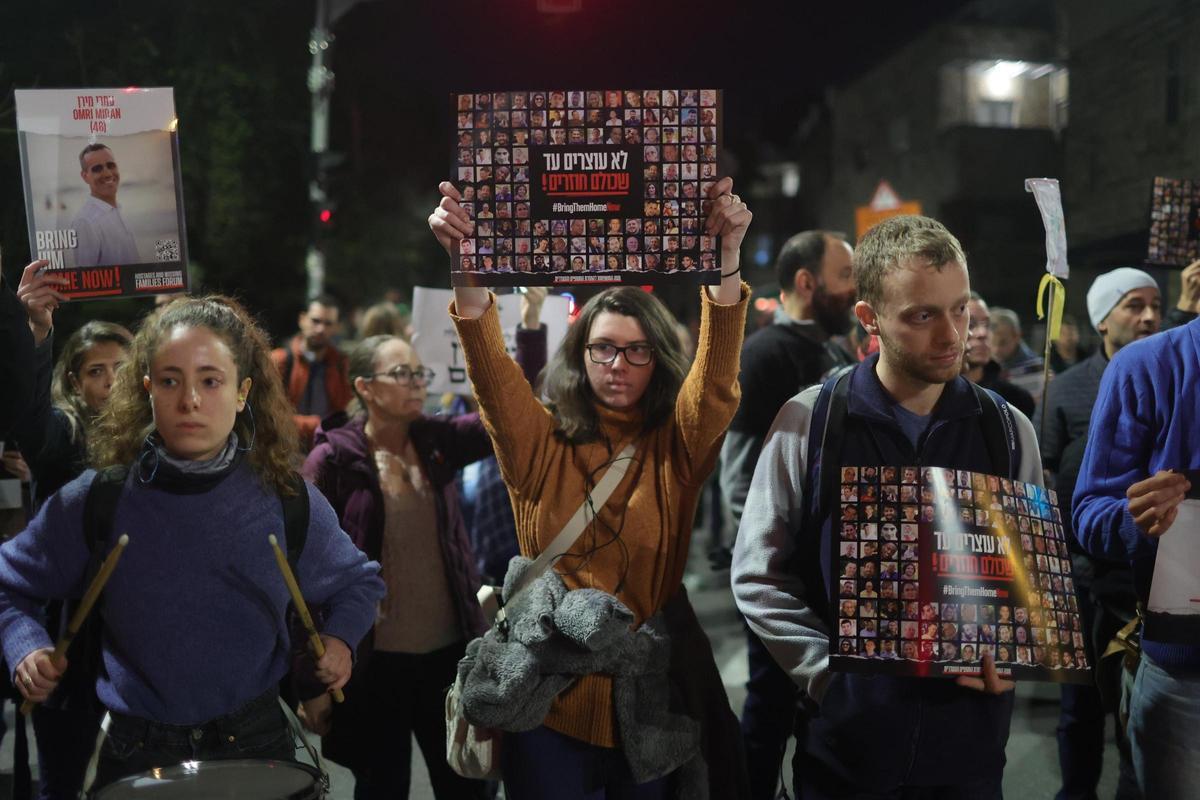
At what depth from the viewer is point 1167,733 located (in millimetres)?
3012

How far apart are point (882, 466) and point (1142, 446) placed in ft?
2.87

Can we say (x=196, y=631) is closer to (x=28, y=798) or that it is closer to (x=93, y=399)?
(x=28, y=798)

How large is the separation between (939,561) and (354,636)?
4.77 feet

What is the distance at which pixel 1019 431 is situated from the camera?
2.96 meters

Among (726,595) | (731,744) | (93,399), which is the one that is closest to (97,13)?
(93,399)

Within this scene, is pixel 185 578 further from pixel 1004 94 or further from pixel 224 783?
pixel 1004 94

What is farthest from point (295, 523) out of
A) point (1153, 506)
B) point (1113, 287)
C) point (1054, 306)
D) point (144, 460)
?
point (1113, 287)

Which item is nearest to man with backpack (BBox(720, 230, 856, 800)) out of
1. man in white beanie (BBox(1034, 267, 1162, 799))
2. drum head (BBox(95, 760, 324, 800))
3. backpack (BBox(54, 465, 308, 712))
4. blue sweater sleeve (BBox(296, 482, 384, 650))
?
man in white beanie (BBox(1034, 267, 1162, 799))

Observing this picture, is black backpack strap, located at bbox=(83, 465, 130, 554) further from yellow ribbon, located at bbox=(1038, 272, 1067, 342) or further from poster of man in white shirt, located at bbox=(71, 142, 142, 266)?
yellow ribbon, located at bbox=(1038, 272, 1067, 342)

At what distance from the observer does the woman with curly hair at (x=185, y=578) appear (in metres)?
2.73

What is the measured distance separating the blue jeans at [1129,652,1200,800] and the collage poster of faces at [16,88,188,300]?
3.12m

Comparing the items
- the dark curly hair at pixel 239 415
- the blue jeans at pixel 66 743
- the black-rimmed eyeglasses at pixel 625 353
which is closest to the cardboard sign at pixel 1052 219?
the black-rimmed eyeglasses at pixel 625 353

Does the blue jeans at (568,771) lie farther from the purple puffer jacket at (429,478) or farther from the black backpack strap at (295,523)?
the purple puffer jacket at (429,478)

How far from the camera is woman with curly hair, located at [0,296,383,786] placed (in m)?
2.73
